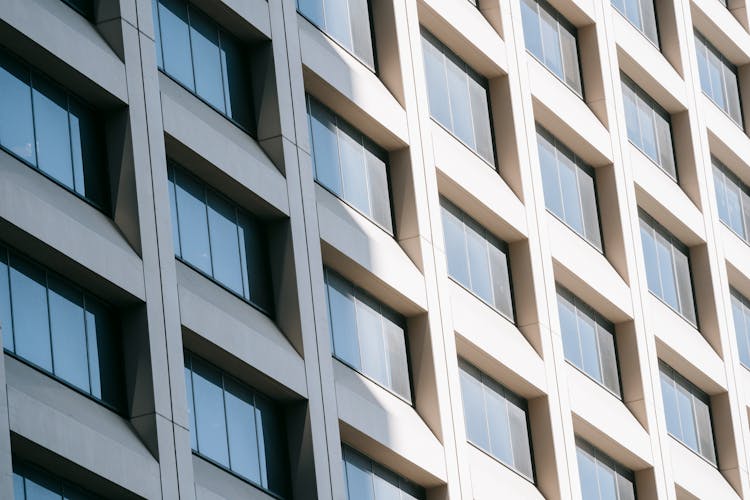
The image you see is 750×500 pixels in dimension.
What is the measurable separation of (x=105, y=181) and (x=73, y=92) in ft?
5.32

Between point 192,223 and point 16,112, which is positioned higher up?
point 16,112

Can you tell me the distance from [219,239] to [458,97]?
38.0 ft

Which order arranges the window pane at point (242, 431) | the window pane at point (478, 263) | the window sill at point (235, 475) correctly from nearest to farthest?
the window sill at point (235, 475) < the window pane at point (242, 431) < the window pane at point (478, 263)

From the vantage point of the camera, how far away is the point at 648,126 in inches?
2373

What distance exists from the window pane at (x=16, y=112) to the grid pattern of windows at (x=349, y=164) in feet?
28.8

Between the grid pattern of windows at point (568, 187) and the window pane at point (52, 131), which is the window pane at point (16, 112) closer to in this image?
the window pane at point (52, 131)

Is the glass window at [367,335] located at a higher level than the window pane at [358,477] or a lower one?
higher

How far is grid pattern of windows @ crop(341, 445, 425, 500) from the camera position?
4266cm

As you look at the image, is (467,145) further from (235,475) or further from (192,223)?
(235,475)

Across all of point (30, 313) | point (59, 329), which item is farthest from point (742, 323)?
point (30, 313)

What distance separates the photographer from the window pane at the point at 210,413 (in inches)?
1522

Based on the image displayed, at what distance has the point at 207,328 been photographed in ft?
127

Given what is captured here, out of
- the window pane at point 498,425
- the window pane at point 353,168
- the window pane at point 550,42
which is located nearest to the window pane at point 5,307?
the window pane at point 353,168

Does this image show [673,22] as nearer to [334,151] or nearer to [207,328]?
[334,151]
